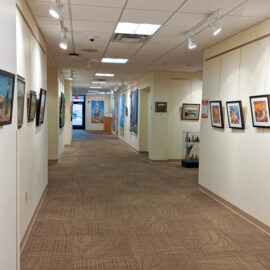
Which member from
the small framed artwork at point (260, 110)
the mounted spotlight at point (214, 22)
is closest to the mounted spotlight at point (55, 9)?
the mounted spotlight at point (214, 22)

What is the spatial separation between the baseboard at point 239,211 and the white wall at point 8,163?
3312mm

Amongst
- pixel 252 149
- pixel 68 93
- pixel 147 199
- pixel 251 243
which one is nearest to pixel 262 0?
pixel 252 149

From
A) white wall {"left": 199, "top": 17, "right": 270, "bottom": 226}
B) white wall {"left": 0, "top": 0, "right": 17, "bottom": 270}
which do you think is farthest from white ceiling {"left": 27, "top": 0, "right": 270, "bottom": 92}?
white wall {"left": 0, "top": 0, "right": 17, "bottom": 270}

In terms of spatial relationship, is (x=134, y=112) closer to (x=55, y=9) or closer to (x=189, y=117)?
(x=189, y=117)

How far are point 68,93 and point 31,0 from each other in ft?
32.0

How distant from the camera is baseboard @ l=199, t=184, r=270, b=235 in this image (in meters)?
4.09

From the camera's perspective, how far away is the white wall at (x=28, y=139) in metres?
3.40

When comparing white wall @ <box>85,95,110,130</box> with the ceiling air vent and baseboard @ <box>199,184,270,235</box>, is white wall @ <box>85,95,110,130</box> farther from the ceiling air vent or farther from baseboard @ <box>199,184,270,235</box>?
the ceiling air vent

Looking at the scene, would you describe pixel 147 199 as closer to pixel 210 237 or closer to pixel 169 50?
pixel 210 237

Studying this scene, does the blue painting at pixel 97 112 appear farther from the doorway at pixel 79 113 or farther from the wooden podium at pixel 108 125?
the wooden podium at pixel 108 125

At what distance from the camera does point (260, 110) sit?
4.10 meters

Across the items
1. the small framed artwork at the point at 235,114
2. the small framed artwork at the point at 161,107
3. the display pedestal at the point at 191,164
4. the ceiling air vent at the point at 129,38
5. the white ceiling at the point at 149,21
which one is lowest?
the display pedestal at the point at 191,164

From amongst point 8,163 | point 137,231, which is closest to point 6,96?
point 8,163

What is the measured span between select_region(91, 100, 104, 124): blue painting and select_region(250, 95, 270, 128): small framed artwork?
19.3m
